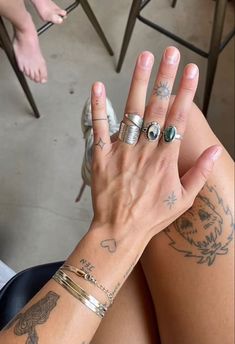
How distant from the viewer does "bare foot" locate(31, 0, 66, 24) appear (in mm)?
1336

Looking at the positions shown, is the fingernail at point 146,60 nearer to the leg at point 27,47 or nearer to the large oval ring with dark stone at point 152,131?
the large oval ring with dark stone at point 152,131

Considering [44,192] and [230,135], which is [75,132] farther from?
[230,135]

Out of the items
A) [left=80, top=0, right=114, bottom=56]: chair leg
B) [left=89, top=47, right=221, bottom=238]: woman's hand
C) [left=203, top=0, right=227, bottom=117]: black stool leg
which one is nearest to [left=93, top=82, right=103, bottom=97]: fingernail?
[left=89, top=47, right=221, bottom=238]: woman's hand

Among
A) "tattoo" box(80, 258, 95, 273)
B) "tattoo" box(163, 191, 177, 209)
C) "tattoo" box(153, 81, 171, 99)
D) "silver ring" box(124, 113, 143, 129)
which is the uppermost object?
"tattoo" box(153, 81, 171, 99)

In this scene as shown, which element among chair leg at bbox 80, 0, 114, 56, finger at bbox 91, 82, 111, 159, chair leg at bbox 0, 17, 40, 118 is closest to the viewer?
finger at bbox 91, 82, 111, 159

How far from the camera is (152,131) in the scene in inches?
26.3

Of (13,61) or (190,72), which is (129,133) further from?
(13,61)

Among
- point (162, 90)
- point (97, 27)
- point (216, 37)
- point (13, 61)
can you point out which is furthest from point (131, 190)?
point (97, 27)

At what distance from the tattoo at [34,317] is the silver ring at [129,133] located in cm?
23

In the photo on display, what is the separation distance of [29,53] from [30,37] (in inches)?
1.8

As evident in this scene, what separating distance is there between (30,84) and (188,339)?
111cm

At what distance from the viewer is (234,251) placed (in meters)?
0.70

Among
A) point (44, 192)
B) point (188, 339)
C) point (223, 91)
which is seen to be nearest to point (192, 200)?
point (188, 339)

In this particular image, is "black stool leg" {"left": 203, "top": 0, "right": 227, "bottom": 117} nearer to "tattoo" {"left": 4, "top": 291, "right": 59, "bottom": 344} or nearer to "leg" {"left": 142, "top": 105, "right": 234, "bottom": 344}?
"leg" {"left": 142, "top": 105, "right": 234, "bottom": 344}
